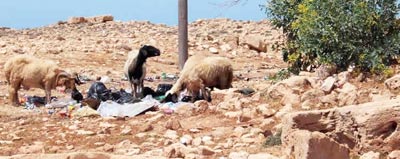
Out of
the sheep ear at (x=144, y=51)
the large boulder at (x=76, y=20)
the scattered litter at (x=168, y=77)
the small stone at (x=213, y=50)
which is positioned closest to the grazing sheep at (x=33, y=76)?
the sheep ear at (x=144, y=51)

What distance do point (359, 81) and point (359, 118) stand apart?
3.36 metres

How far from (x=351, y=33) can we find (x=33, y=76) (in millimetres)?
5609

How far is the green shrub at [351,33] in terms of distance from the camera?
11.0 m

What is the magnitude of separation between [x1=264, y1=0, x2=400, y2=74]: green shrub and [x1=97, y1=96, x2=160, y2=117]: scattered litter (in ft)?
8.25

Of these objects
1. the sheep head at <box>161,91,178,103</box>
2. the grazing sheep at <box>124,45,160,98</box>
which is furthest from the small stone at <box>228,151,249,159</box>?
the grazing sheep at <box>124,45,160,98</box>

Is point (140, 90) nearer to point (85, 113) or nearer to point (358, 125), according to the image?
point (85, 113)

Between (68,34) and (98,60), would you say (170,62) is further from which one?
(68,34)

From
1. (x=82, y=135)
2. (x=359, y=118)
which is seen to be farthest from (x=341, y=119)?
(x=82, y=135)

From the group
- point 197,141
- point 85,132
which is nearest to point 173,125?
point 197,141

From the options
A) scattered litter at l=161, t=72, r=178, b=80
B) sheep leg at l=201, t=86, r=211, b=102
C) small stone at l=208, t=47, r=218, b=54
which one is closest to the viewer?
sheep leg at l=201, t=86, r=211, b=102

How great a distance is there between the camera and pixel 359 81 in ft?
34.4

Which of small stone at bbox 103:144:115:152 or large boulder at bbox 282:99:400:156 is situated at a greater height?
large boulder at bbox 282:99:400:156

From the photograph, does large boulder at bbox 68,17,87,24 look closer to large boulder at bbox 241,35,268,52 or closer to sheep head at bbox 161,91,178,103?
large boulder at bbox 241,35,268,52

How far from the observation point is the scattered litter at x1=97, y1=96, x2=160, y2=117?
10906mm
